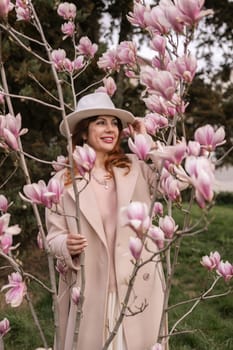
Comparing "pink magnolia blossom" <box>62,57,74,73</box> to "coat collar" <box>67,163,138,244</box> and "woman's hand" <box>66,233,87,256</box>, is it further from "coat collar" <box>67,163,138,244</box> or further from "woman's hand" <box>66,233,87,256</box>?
"woman's hand" <box>66,233,87,256</box>

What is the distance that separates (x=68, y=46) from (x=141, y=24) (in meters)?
2.91

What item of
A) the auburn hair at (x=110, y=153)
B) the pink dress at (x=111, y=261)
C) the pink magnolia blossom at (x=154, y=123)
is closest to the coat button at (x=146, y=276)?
the pink dress at (x=111, y=261)

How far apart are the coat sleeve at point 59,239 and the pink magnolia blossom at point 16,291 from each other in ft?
0.69

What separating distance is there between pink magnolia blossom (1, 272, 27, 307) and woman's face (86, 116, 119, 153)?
702 mm

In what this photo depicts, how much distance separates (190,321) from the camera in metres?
3.52

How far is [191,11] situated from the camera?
1065mm

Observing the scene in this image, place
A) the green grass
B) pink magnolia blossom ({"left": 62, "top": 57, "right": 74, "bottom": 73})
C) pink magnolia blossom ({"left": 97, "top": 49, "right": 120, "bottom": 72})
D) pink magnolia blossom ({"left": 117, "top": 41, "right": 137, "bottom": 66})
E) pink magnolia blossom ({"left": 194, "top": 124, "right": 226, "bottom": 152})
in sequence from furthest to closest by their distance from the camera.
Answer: the green grass → pink magnolia blossom ({"left": 62, "top": 57, "right": 74, "bottom": 73}) → pink magnolia blossom ({"left": 97, "top": 49, "right": 120, "bottom": 72}) → pink magnolia blossom ({"left": 117, "top": 41, "right": 137, "bottom": 66}) → pink magnolia blossom ({"left": 194, "top": 124, "right": 226, "bottom": 152})

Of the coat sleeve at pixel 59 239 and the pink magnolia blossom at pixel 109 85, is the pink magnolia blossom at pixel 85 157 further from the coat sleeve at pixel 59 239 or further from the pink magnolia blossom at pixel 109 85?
the pink magnolia blossom at pixel 109 85

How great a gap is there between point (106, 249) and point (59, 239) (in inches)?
8.1

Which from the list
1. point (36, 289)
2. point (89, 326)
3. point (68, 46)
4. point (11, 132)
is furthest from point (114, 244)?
point (68, 46)

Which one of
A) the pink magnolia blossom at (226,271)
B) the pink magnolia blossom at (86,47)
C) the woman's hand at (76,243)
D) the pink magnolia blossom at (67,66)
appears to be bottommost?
the pink magnolia blossom at (226,271)

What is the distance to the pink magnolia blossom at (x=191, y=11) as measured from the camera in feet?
3.47

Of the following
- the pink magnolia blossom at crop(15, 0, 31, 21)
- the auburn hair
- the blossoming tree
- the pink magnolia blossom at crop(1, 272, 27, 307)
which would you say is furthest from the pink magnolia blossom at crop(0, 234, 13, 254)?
the auburn hair

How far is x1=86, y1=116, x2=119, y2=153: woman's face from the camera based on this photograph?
6.20 ft
